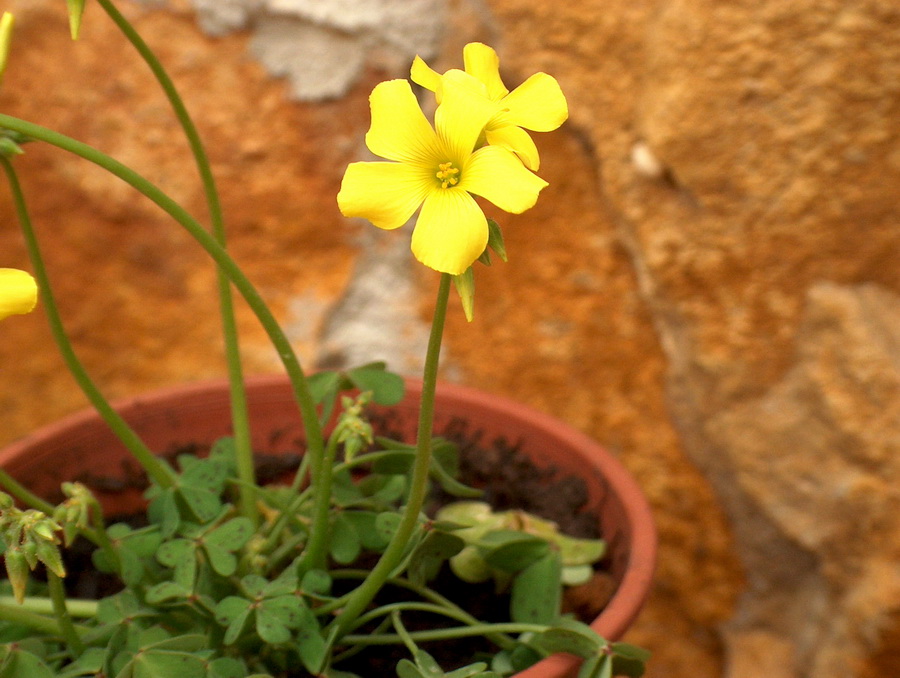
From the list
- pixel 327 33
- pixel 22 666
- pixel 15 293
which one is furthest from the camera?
pixel 327 33

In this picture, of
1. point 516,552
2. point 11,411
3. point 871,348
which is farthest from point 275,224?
point 871,348

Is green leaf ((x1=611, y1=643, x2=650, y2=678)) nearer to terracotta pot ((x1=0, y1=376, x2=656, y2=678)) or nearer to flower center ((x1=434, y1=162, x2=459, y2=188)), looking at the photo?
terracotta pot ((x1=0, y1=376, x2=656, y2=678))

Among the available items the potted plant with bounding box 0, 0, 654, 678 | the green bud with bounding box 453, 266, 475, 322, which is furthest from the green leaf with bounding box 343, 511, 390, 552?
the green bud with bounding box 453, 266, 475, 322

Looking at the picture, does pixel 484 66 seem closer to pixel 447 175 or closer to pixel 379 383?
pixel 447 175

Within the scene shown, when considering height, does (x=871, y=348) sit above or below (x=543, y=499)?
above

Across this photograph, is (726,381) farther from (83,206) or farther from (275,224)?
(83,206)

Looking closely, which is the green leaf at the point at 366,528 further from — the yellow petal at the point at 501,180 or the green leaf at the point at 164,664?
the yellow petal at the point at 501,180

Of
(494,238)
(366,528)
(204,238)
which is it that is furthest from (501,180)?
(366,528)
